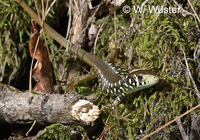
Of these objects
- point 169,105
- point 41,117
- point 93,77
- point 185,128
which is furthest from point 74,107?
point 185,128

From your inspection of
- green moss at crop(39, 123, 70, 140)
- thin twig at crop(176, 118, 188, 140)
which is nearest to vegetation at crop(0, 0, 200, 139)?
green moss at crop(39, 123, 70, 140)

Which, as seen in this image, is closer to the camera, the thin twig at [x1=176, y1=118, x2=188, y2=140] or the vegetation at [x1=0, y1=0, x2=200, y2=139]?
the thin twig at [x1=176, y1=118, x2=188, y2=140]

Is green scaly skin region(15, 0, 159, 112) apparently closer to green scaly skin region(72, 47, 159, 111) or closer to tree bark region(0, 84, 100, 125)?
green scaly skin region(72, 47, 159, 111)

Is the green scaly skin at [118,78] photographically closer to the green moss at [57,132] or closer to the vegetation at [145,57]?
the vegetation at [145,57]

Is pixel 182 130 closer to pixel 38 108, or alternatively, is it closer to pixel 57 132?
pixel 57 132

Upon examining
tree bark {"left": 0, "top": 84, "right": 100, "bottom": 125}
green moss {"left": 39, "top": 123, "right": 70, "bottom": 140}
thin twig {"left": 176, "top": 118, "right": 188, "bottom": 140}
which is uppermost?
tree bark {"left": 0, "top": 84, "right": 100, "bottom": 125}

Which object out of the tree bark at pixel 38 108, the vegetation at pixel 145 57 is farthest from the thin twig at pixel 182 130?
the tree bark at pixel 38 108

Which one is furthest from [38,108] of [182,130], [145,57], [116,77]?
[182,130]

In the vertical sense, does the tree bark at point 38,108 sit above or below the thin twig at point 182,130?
above

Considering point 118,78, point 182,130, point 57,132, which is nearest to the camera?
point 182,130

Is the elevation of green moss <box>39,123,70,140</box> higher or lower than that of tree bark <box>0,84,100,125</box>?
lower
